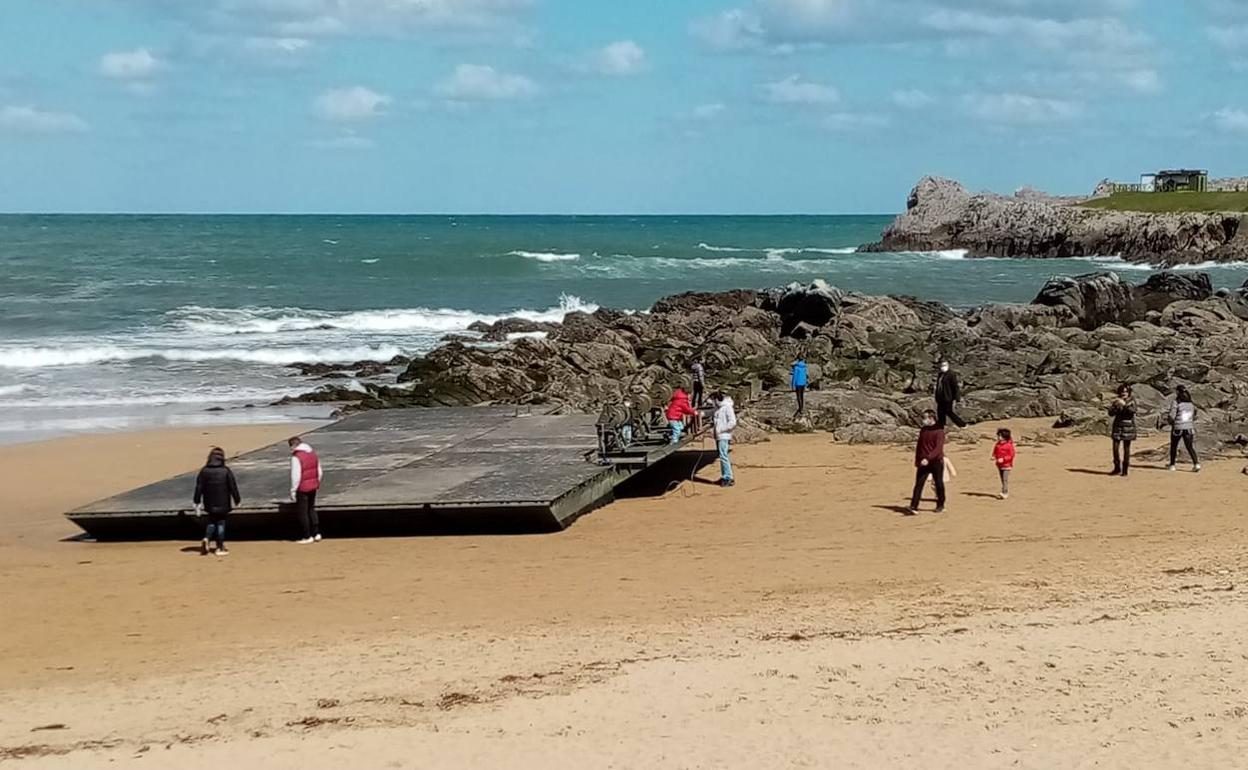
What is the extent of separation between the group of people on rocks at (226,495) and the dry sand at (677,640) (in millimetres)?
304

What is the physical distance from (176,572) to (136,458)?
880 cm

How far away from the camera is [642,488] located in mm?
19688

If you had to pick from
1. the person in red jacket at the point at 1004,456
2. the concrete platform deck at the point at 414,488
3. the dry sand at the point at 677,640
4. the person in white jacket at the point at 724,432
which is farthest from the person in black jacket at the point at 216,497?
the person in red jacket at the point at 1004,456

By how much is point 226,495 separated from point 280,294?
163 ft

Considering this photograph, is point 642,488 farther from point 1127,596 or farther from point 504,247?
point 504,247

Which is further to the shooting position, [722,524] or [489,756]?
[722,524]

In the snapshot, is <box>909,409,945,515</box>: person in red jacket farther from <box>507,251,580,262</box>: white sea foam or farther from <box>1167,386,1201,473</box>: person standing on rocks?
<box>507,251,580,262</box>: white sea foam

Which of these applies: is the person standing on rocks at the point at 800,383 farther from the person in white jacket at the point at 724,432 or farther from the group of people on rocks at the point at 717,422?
the person in white jacket at the point at 724,432

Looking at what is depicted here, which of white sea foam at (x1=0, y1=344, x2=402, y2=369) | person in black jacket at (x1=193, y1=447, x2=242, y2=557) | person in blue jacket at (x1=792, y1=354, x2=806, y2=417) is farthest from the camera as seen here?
white sea foam at (x1=0, y1=344, x2=402, y2=369)

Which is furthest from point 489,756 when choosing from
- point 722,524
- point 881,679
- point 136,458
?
point 136,458

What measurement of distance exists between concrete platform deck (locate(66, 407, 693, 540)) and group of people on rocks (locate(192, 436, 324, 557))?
0.24m

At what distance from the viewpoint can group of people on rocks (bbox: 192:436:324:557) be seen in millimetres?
15672

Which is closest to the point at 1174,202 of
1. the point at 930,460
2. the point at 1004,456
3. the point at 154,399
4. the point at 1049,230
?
the point at 1049,230

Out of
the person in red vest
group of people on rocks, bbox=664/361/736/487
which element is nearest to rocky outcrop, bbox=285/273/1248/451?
group of people on rocks, bbox=664/361/736/487
